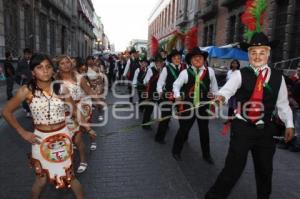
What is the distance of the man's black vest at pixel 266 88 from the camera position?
3371 millimetres

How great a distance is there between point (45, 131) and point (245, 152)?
6.71 feet

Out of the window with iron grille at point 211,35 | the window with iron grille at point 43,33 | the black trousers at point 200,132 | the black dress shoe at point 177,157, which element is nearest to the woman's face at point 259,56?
the black trousers at point 200,132

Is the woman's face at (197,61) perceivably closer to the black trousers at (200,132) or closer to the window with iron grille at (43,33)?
the black trousers at (200,132)

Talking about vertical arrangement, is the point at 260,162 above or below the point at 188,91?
below

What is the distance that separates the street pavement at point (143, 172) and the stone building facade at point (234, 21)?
9042 millimetres

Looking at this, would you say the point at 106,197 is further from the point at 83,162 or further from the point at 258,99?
the point at 258,99

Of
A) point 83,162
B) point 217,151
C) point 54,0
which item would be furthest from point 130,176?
point 54,0

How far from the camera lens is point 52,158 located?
314 centimetres

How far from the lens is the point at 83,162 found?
4.84 m

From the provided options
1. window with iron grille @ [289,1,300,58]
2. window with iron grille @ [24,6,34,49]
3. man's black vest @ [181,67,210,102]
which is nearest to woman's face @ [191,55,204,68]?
man's black vest @ [181,67,210,102]

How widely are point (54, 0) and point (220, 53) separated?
18333 millimetres

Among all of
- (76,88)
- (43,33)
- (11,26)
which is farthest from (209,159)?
(43,33)

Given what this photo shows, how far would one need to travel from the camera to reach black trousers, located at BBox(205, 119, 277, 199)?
341cm

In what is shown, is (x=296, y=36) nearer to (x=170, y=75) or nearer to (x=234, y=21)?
(x=234, y=21)
